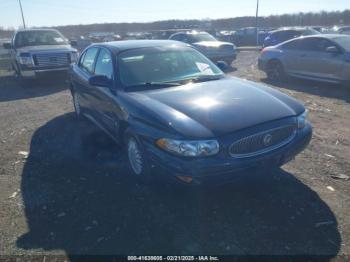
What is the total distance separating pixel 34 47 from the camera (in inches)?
475

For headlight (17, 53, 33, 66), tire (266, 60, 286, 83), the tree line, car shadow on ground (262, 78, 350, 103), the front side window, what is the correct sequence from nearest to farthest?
the front side window, car shadow on ground (262, 78, 350, 103), tire (266, 60, 286, 83), headlight (17, 53, 33, 66), the tree line

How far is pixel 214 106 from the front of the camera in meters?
3.79

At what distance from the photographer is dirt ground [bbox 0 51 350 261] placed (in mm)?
3238

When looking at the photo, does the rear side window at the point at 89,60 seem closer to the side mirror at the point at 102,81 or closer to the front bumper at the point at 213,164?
the side mirror at the point at 102,81

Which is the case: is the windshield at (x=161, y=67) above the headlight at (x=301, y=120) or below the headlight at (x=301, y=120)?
above

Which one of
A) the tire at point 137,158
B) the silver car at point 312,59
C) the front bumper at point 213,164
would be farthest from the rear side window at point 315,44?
the tire at point 137,158

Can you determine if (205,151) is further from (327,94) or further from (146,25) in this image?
(146,25)

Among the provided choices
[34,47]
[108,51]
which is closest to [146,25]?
[34,47]

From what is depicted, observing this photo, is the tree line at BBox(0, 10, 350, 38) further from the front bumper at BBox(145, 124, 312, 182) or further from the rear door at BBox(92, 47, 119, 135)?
the front bumper at BBox(145, 124, 312, 182)

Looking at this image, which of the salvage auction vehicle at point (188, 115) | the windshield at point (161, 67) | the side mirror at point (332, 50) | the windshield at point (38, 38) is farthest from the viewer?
the windshield at point (38, 38)

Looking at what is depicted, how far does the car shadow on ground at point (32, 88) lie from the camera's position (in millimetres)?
10875

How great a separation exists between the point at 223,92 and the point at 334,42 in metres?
6.87

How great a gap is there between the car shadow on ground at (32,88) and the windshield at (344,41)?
8.58m

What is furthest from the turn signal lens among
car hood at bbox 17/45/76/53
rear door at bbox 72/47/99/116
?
car hood at bbox 17/45/76/53
